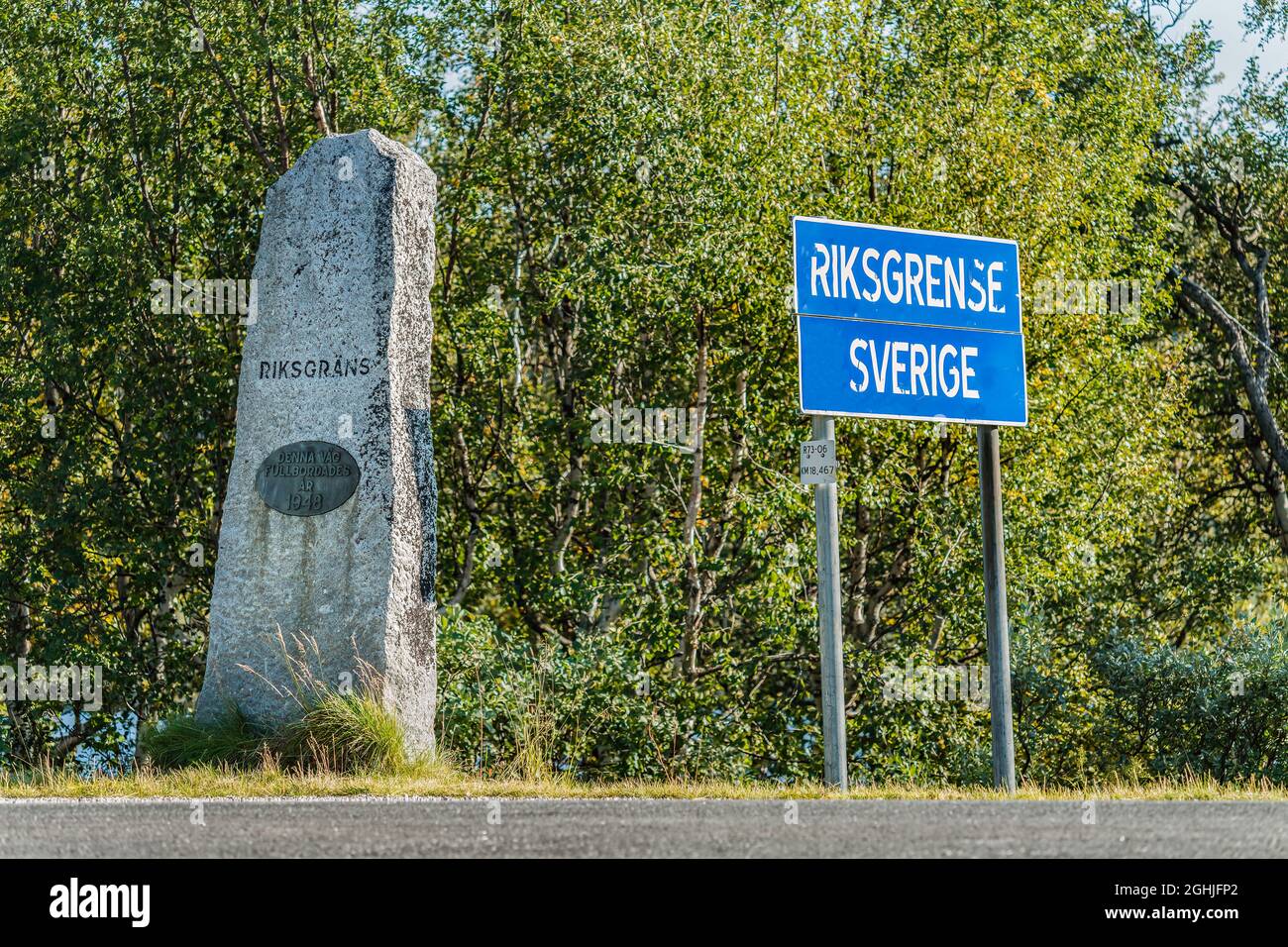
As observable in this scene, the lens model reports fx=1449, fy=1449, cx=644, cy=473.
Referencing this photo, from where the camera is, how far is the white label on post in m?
9.20

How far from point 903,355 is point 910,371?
0.12 m

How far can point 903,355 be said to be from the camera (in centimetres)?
991

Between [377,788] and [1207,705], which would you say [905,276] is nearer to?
[377,788]

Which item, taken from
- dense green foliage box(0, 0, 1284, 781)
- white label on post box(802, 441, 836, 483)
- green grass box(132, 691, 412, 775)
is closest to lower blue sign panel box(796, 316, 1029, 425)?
white label on post box(802, 441, 836, 483)

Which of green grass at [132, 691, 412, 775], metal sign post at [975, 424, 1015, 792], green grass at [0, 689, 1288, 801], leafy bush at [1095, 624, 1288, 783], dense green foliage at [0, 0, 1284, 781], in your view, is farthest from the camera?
leafy bush at [1095, 624, 1288, 783]

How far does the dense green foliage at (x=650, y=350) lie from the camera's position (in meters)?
15.0

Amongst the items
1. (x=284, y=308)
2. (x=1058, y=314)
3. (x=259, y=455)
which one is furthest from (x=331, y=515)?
(x=1058, y=314)

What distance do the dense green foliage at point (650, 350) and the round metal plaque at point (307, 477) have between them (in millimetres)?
4364

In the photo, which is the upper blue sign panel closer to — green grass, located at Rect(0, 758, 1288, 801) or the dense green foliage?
green grass, located at Rect(0, 758, 1288, 801)

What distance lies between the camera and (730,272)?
46.9ft

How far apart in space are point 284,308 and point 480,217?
8382 millimetres
